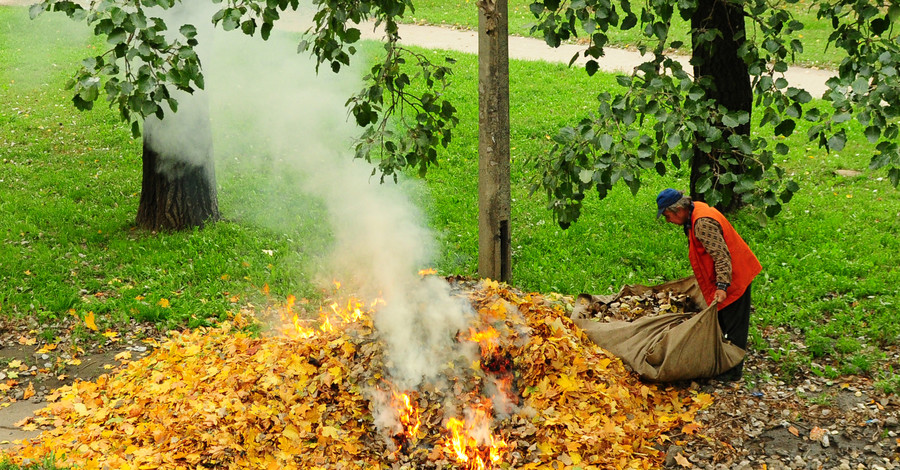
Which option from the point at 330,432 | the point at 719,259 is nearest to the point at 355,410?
the point at 330,432

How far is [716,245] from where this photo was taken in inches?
205

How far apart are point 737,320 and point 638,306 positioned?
87 centimetres

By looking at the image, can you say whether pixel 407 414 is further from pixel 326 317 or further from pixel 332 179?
pixel 332 179

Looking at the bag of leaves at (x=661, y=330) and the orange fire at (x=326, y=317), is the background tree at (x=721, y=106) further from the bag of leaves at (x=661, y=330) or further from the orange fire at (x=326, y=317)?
the orange fire at (x=326, y=317)

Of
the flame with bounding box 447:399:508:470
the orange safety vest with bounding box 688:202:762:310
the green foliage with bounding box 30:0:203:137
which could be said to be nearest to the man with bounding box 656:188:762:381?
the orange safety vest with bounding box 688:202:762:310

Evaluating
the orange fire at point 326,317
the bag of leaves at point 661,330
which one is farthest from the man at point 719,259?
the orange fire at point 326,317

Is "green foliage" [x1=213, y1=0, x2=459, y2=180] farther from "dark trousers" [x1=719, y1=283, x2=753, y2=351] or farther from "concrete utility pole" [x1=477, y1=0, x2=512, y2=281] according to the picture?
"dark trousers" [x1=719, y1=283, x2=753, y2=351]

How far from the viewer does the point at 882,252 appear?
737 centimetres

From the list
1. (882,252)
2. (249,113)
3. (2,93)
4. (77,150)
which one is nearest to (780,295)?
(882,252)

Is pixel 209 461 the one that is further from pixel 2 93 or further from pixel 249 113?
pixel 2 93

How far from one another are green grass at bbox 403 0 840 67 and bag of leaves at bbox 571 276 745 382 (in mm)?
8417

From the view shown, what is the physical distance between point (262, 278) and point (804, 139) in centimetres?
771

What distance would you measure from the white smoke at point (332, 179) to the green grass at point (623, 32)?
3.60 m

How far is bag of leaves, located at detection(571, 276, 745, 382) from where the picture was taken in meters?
5.23
